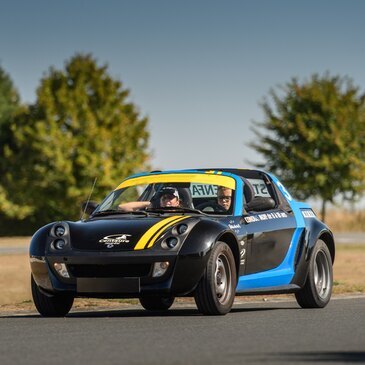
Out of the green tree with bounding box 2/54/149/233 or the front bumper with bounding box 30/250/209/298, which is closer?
the front bumper with bounding box 30/250/209/298

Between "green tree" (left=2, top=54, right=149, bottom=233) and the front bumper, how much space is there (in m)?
48.5

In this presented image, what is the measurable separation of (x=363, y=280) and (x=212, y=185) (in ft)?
28.0

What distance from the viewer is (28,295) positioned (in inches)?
849

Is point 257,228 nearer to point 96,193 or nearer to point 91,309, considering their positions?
point 91,309

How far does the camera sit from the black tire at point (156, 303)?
13750mm

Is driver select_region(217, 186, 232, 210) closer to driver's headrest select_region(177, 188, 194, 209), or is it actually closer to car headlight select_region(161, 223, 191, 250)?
driver's headrest select_region(177, 188, 194, 209)

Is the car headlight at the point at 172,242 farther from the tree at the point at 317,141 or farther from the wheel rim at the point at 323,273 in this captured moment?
the tree at the point at 317,141

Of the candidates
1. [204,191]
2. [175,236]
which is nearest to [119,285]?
[175,236]

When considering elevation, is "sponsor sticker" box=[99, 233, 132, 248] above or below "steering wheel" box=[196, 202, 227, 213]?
below

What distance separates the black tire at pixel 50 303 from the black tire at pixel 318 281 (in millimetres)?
2768

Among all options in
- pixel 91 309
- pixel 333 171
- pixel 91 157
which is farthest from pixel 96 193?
pixel 91 309

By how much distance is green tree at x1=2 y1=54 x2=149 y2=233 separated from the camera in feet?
201

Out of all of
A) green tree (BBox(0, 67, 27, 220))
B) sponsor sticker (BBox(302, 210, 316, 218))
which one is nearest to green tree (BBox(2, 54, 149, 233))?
green tree (BBox(0, 67, 27, 220))

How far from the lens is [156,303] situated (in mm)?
13789
